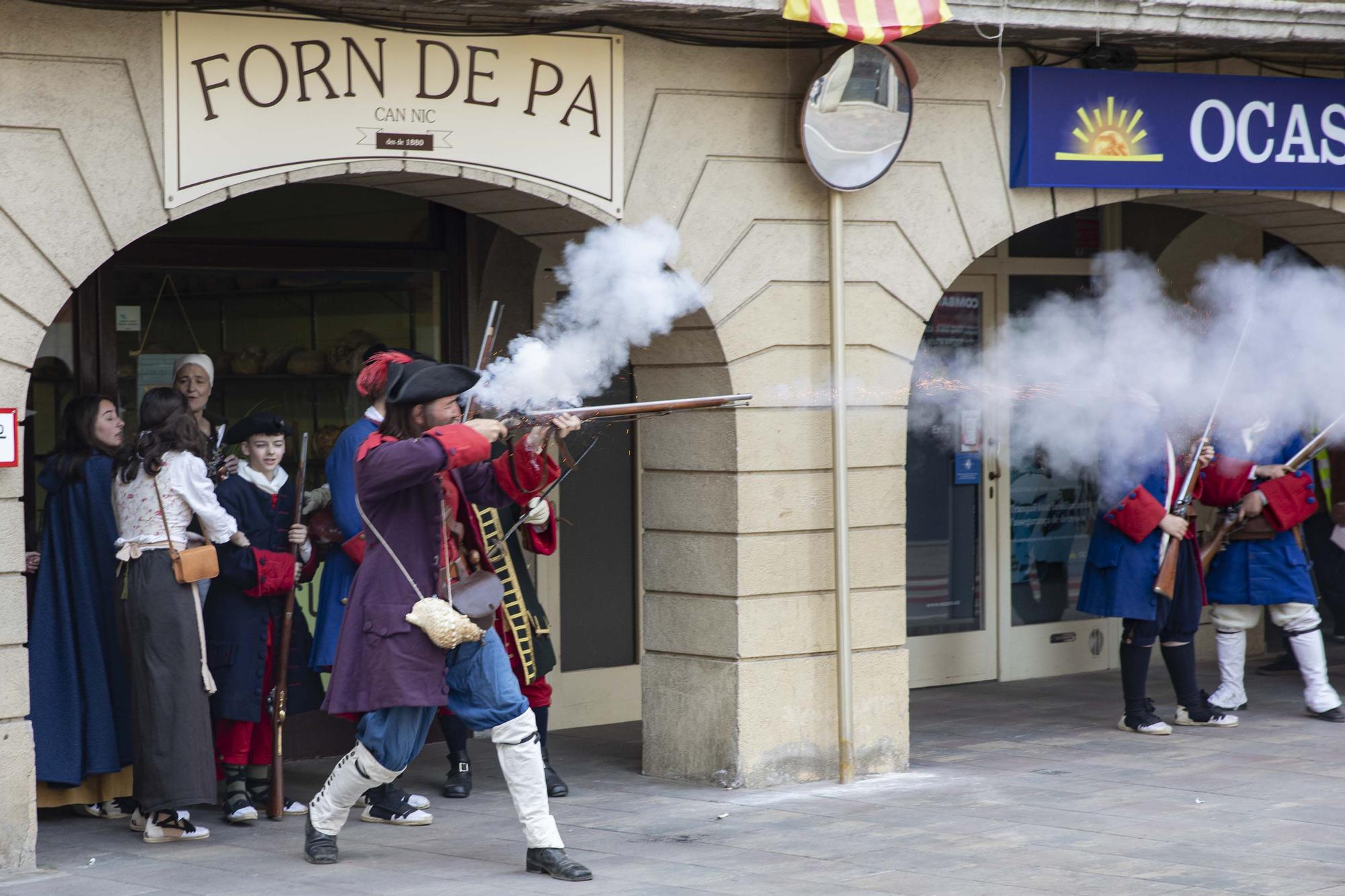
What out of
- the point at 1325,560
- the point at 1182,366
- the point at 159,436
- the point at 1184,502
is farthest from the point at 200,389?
the point at 1325,560

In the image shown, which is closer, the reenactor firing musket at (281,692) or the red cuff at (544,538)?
the reenactor firing musket at (281,692)

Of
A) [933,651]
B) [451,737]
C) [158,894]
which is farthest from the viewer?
[933,651]

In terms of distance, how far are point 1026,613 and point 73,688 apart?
5.95 m

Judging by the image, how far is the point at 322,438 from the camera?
864cm

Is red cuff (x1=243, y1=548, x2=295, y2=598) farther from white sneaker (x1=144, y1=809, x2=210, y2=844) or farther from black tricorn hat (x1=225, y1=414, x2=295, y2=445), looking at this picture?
white sneaker (x1=144, y1=809, x2=210, y2=844)

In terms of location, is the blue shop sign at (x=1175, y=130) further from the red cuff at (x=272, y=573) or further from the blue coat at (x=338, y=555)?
the red cuff at (x=272, y=573)

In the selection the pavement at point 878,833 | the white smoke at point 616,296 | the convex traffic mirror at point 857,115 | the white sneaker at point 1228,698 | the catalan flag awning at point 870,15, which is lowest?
the pavement at point 878,833

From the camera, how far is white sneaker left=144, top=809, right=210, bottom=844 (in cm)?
678

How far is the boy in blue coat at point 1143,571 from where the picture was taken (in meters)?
8.64

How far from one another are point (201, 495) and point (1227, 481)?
5.05m

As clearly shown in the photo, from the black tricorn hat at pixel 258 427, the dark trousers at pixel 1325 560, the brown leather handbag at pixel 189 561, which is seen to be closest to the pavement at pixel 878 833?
the brown leather handbag at pixel 189 561

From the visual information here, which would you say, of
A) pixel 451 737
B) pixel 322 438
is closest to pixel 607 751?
pixel 451 737

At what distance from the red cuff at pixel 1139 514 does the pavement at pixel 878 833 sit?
1.01 metres

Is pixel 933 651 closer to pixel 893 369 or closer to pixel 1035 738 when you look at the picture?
pixel 1035 738
